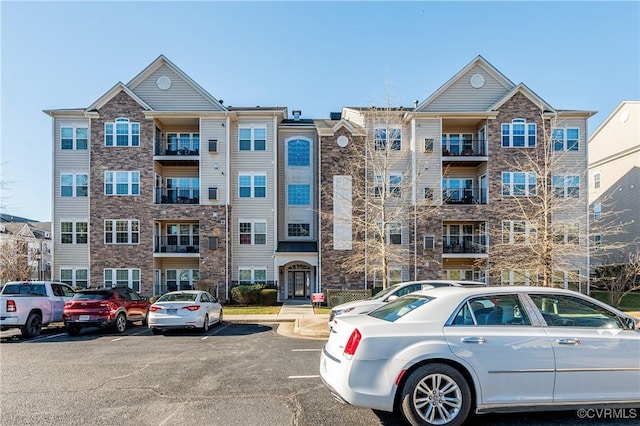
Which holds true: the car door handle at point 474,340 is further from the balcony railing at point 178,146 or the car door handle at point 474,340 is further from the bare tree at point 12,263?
the bare tree at point 12,263

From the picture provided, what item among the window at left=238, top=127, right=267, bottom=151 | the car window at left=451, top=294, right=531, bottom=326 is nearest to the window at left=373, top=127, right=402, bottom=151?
the window at left=238, top=127, right=267, bottom=151

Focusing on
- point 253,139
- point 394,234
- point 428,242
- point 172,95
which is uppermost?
point 172,95

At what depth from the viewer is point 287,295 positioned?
2562 centimetres

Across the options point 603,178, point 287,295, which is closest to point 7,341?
point 287,295

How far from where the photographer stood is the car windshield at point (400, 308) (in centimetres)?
505

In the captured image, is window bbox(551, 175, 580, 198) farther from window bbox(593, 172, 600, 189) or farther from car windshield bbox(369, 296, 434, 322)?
car windshield bbox(369, 296, 434, 322)

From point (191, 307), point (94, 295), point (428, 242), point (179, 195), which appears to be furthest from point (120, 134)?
point (428, 242)

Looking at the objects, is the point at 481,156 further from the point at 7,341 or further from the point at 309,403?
the point at 7,341

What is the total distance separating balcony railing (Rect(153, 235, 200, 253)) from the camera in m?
24.5

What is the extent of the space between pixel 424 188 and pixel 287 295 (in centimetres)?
1091

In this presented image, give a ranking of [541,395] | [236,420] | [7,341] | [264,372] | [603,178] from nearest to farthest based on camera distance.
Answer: [541,395], [236,420], [264,372], [7,341], [603,178]

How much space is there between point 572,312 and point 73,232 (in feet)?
87.8

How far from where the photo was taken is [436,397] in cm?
450

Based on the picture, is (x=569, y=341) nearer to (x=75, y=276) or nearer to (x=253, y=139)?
(x=253, y=139)
